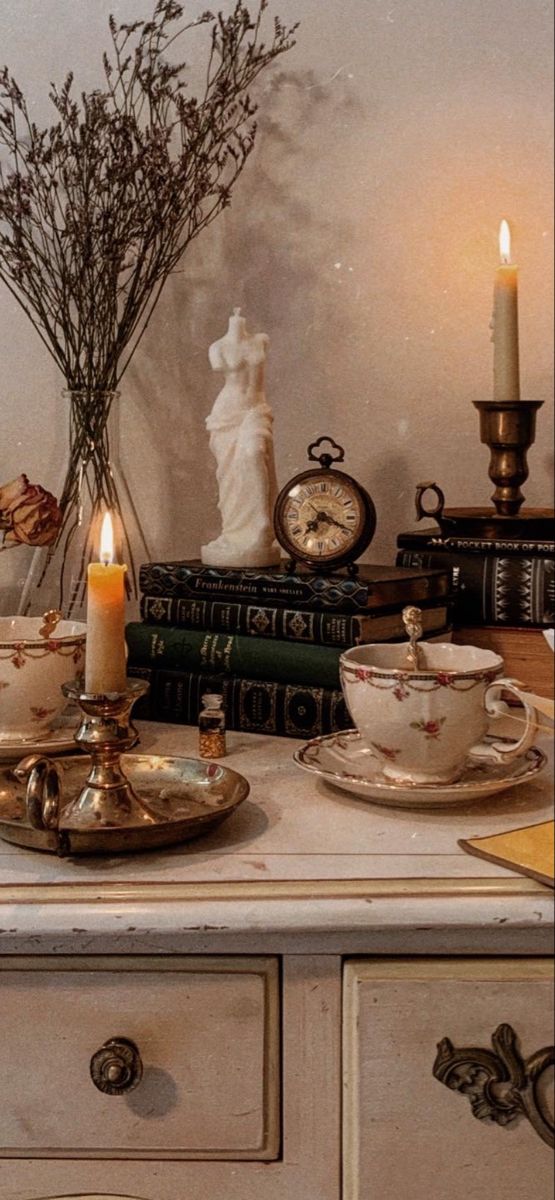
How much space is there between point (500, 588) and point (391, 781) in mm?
291

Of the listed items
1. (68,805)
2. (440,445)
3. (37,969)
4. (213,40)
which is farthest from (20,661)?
(213,40)

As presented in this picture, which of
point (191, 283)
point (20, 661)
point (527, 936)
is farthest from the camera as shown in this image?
point (191, 283)

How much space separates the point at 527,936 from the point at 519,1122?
0.11 meters

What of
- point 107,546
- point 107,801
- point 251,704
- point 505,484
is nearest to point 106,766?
point 107,801

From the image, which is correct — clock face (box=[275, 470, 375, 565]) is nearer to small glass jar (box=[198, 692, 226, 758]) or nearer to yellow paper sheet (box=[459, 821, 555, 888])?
small glass jar (box=[198, 692, 226, 758])

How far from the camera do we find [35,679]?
1.00m

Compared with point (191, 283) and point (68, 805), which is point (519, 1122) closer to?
point (68, 805)

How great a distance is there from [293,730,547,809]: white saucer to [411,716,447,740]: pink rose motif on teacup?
37mm

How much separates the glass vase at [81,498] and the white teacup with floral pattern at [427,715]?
0.36 m

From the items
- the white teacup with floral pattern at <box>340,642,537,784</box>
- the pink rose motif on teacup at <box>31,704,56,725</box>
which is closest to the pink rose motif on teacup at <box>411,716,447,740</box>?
the white teacup with floral pattern at <box>340,642,537,784</box>

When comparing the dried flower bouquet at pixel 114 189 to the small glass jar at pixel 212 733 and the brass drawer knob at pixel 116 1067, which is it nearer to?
the small glass jar at pixel 212 733

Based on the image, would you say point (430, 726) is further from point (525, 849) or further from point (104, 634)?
point (104, 634)

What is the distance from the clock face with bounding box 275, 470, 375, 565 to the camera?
3.57 ft

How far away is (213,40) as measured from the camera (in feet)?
4.24
